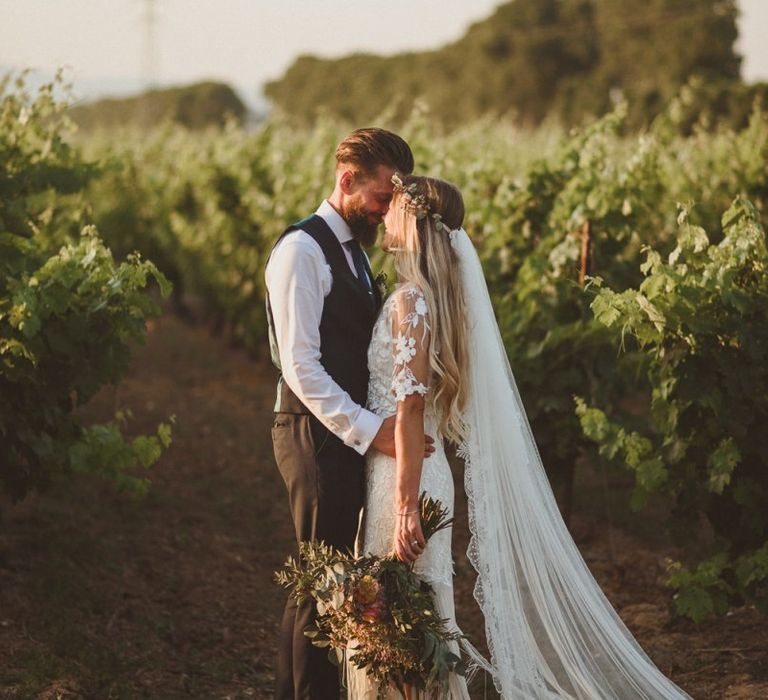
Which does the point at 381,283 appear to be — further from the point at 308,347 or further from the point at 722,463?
the point at 722,463

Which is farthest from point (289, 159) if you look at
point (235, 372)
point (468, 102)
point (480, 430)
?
point (468, 102)

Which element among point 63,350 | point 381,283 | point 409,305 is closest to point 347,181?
point 381,283

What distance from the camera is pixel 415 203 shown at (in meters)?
3.61

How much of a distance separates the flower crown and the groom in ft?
0.67

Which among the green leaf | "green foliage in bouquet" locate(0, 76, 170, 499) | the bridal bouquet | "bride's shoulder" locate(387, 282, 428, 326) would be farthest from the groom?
the green leaf

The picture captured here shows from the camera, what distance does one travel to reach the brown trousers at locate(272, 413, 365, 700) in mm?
3762

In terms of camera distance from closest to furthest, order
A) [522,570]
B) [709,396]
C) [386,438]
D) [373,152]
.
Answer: [386,438]
[373,152]
[522,570]
[709,396]

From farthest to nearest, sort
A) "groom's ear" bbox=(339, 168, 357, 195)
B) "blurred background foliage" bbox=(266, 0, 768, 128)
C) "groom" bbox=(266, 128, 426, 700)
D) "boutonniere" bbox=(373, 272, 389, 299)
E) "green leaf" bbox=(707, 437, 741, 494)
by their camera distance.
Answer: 1. "blurred background foliage" bbox=(266, 0, 768, 128)
2. "green leaf" bbox=(707, 437, 741, 494)
3. "boutonniere" bbox=(373, 272, 389, 299)
4. "groom's ear" bbox=(339, 168, 357, 195)
5. "groom" bbox=(266, 128, 426, 700)

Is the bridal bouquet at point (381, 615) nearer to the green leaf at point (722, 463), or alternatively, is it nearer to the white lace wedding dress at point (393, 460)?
the white lace wedding dress at point (393, 460)

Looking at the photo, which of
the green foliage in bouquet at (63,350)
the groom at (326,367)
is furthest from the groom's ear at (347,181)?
the green foliage in bouquet at (63,350)

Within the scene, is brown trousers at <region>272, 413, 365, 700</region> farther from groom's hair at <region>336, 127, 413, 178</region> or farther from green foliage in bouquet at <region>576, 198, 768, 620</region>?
green foliage in bouquet at <region>576, 198, 768, 620</region>

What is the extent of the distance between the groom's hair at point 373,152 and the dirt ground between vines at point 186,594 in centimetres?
229

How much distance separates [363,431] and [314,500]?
0.31 m

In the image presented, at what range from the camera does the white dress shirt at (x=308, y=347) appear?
3.65 m
